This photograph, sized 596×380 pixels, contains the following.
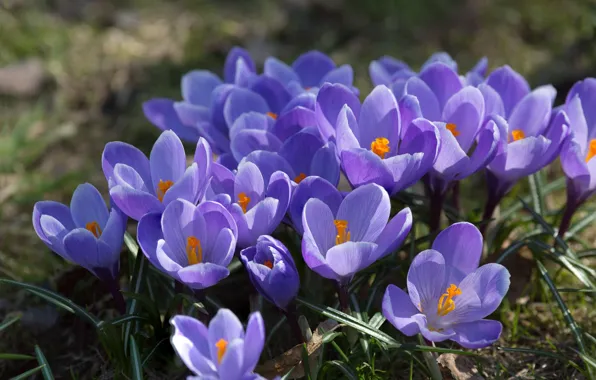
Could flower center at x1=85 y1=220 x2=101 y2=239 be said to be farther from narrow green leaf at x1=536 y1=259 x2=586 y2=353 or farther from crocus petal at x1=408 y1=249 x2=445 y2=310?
narrow green leaf at x1=536 y1=259 x2=586 y2=353

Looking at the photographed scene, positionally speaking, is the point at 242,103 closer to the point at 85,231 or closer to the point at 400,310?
the point at 85,231

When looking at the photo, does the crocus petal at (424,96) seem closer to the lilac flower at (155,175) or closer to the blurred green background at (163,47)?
the lilac flower at (155,175)

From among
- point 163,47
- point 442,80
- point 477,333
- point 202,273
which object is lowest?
point 477,333

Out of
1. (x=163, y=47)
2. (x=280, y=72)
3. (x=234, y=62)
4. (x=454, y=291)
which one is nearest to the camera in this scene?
(x=454, y=291)

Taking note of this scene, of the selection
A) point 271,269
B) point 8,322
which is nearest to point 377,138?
point 271,269

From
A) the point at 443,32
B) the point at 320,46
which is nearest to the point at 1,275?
the point at 320,46

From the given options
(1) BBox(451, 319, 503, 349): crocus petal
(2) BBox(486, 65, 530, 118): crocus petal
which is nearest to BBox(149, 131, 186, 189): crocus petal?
(1) BBox(451, 319, 503, 349): crocus petal
